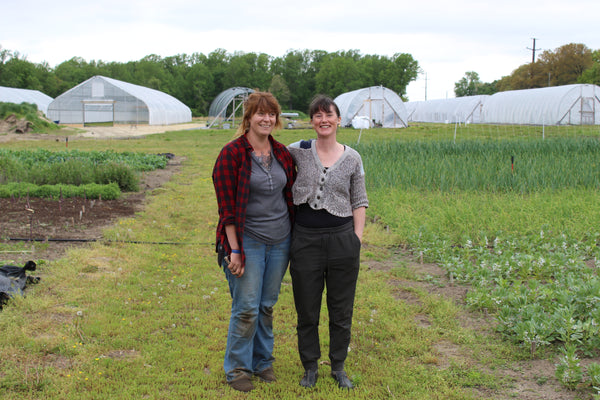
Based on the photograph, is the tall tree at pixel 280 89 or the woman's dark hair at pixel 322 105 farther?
the tall tree at pixel 280 89

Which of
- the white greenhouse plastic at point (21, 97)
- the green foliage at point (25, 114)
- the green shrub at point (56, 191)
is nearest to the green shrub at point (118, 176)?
the green shrub at point (56, 191)

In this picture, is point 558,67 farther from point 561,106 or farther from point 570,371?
point 570,371

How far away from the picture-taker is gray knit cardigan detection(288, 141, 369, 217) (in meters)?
2.81

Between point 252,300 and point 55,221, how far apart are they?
16.3 feet

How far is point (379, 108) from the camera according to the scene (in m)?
31.4

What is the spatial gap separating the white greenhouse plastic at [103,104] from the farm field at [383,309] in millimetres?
26297

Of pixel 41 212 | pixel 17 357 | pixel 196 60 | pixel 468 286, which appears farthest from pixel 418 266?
pixel 196 60

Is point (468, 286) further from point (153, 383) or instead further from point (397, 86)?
point (397, 86)

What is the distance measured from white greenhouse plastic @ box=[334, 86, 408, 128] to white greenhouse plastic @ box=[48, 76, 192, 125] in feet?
42.3

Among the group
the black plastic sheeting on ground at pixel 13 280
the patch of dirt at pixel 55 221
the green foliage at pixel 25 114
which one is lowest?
the black plastic sheeting on ground at pixel 13 280

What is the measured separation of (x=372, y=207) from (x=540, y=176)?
294cm

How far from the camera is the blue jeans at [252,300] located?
2.78 m

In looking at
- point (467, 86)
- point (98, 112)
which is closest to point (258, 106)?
point (98, 112)

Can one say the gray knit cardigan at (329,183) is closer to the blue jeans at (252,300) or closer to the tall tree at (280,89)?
the blue jeans at (252,300)
